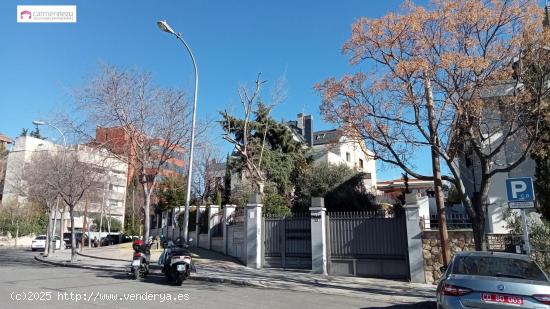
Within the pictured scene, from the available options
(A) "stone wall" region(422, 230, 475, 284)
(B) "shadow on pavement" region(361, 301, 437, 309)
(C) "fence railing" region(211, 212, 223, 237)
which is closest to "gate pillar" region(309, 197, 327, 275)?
(A) "stone wall" region(422, 230, 475, 284)

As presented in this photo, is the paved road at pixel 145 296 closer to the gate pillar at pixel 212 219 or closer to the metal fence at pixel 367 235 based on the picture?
the metal fence at pixel 367 235

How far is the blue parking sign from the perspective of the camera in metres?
10.5

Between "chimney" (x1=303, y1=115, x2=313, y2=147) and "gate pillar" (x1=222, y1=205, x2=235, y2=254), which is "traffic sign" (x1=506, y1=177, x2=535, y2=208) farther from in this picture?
"chimney" (x1=303, y1=115, x2=313, y2=147)

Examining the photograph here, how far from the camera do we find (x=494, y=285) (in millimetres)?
6180

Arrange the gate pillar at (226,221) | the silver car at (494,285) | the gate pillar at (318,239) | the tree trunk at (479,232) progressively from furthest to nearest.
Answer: the gate pillar at (226,221) → the gate pillar at (318,239) → the tree trunk at (479,232) → the silver car at (494,285)

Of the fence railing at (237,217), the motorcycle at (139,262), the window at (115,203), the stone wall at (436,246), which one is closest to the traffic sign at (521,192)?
the stone wall at (436,246)

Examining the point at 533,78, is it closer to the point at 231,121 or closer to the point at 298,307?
the point at 298,307

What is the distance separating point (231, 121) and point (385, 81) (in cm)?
2056

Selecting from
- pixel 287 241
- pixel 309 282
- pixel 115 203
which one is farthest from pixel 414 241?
pixel 115 203

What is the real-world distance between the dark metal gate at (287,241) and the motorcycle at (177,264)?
5360 mm

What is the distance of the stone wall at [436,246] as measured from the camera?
1499cm

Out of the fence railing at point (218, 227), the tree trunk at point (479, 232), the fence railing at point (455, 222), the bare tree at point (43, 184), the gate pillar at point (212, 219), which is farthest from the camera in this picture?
the bare tree at point (43, 184)

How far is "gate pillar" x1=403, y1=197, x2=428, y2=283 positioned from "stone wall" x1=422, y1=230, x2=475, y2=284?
197 millimetres

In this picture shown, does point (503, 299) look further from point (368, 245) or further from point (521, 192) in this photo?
point (368, 245)
